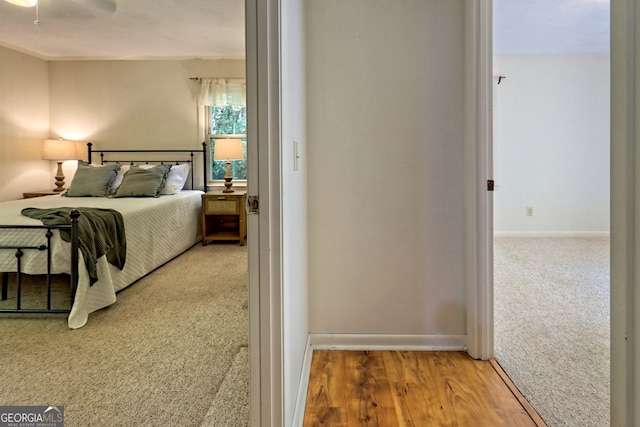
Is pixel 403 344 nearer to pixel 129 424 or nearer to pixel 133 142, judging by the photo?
pixel 129 424

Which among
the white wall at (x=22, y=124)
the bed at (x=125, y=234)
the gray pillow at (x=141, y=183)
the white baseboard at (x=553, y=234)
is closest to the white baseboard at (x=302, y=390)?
the bed at (x=125, y=234)

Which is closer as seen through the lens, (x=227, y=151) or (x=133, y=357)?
(x=133, y=357)

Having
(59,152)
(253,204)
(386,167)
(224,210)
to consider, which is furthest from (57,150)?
(253,204)

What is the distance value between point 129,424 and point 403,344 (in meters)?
1.27

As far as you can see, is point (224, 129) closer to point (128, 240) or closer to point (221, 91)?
point (221, 91)

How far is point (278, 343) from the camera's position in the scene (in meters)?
1.00

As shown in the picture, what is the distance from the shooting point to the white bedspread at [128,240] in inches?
89.1

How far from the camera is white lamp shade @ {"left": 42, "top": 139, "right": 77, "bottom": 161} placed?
451 centimetres

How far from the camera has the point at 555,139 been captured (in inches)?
183

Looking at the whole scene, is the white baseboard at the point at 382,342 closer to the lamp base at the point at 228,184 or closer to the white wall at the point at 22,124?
the lamp base at the point at 228,184

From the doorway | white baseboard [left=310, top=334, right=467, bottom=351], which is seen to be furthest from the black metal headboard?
the doorway

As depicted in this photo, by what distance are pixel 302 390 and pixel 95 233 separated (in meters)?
1.80

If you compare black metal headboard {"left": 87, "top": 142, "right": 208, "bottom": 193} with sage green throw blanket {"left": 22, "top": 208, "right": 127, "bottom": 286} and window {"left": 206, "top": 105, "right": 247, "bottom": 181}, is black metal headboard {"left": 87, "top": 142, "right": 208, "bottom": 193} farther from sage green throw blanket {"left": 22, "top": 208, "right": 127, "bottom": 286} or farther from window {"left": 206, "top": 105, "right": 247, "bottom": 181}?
sage green throw blanket {"left": 22, "top": 208, "right": 127, "bottom": 286}

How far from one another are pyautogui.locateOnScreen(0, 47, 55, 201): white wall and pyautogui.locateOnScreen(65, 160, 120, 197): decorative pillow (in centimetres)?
122
